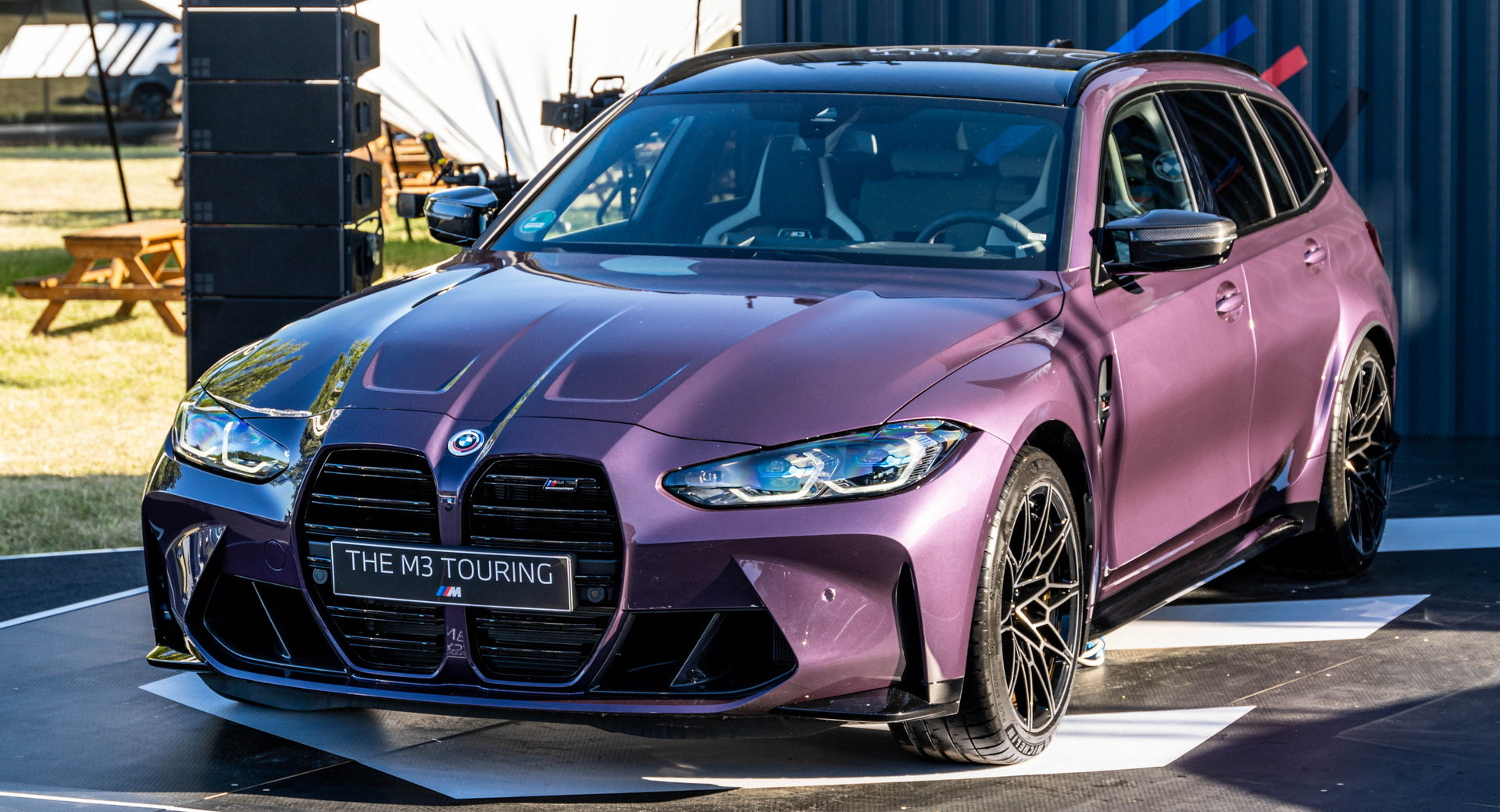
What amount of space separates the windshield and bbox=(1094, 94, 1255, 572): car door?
24 cm

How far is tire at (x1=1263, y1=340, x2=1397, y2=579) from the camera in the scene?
579 cm

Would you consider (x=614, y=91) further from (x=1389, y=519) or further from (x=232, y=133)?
(x=1389, y=519)

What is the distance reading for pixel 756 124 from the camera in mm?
5070

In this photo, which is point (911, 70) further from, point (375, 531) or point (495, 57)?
point (495, 57)

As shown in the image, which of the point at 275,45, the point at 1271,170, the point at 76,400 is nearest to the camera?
the point at 1271,170

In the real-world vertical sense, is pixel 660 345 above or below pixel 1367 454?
above

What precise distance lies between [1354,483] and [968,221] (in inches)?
82.5

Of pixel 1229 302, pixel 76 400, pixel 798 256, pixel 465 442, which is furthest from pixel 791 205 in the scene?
pixel 76 400

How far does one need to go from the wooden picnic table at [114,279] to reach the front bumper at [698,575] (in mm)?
11448

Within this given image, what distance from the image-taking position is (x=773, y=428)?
141 inches

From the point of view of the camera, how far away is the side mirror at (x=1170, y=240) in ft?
Answer: 14.5

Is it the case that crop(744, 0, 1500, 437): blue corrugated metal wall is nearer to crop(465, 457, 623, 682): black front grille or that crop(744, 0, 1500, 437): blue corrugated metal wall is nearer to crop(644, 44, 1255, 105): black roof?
crop(644, 44, 1255, 105): black roof

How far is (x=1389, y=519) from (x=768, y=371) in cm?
422

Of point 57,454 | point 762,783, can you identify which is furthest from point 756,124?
point 57,454
